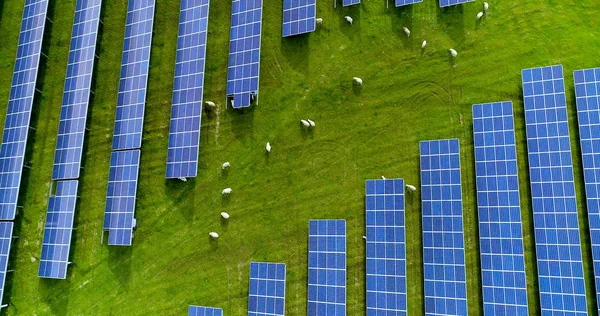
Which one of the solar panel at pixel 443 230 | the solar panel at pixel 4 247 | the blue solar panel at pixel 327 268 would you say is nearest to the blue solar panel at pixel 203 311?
the blue solar panel at pixel 327 268

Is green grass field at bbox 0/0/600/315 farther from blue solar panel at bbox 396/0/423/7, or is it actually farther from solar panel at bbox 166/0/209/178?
solar panel at bbox 166/0/209/178

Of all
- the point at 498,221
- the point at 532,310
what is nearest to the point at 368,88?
the point at 498,221

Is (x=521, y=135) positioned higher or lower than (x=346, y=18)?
lower

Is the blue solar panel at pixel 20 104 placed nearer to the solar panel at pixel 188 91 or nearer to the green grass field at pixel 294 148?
the green grass field at pixel 294 148

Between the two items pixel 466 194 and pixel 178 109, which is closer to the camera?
pixel 466 194

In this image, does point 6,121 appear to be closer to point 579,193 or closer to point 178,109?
point 178,109

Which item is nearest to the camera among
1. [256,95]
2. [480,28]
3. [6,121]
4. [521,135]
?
[521,135]

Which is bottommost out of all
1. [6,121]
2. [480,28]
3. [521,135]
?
[521,135]

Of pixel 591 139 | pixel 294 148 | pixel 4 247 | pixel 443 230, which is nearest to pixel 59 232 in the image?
pixel 4 247
